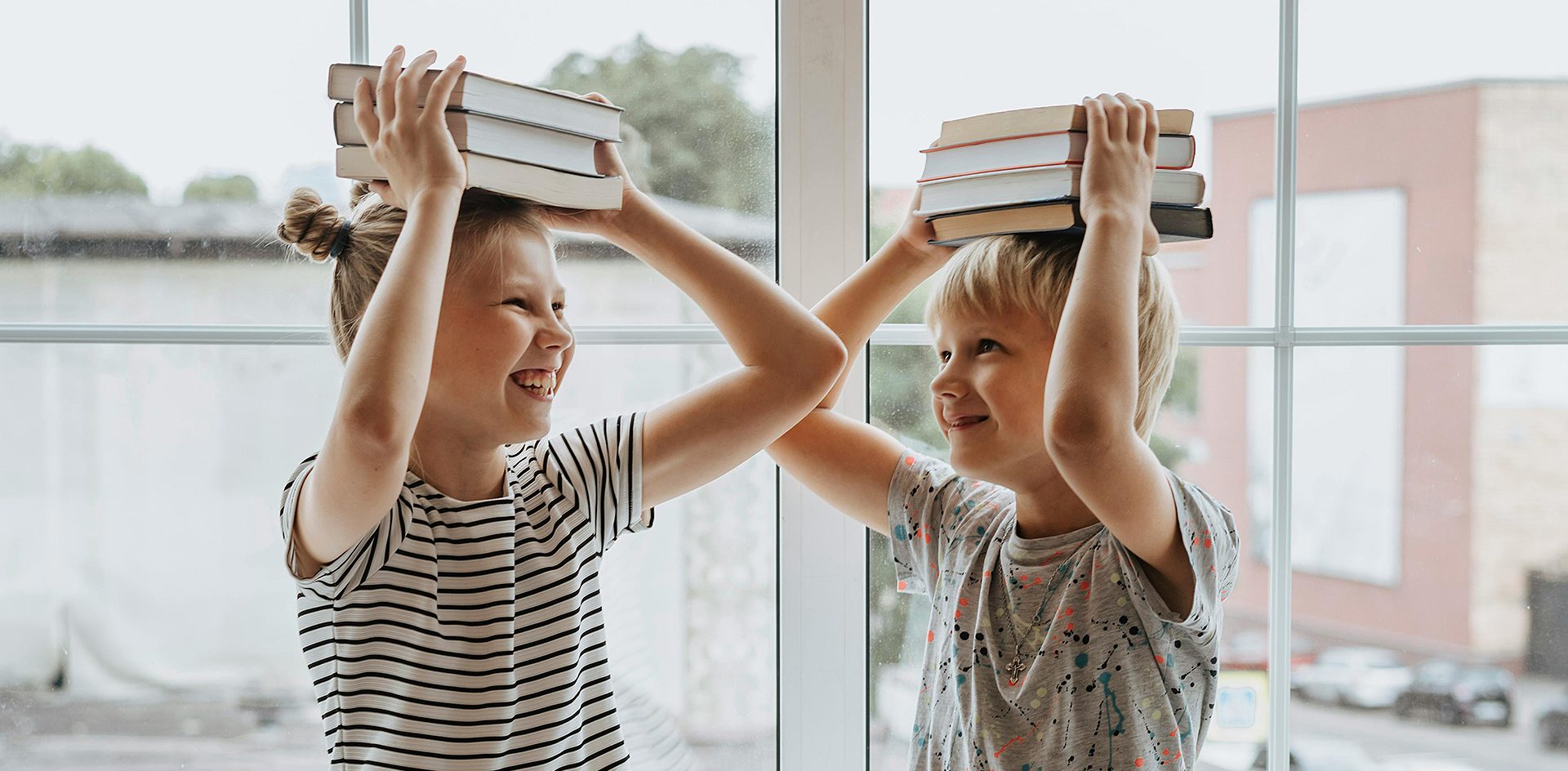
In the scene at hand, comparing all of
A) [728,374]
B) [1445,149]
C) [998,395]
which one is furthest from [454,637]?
[1445,149]

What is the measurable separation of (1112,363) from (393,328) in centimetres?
65

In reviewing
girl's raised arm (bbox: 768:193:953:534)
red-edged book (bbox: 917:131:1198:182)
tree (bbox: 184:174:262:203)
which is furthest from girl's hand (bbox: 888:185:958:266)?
tree (bbox: 184:174:262:203)

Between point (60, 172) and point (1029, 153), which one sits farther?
point (60, 172)

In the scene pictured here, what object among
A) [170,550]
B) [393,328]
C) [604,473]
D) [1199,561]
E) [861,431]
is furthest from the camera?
[170,550]

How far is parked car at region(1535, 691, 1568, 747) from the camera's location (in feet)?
4.66

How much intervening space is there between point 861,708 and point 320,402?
83 cm

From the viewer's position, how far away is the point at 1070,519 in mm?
1124

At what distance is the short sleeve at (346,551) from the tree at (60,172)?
22.9 inches

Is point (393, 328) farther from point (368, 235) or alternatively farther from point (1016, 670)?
point (1016, 670)

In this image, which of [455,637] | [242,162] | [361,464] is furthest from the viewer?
[242,162]

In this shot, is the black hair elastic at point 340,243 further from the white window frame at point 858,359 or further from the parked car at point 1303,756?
the parked car at point 1303,756

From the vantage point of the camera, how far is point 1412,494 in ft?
4.61

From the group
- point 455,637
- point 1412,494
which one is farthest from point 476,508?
point 1412,494

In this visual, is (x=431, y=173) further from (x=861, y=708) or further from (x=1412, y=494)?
(x=1412, y=494)
